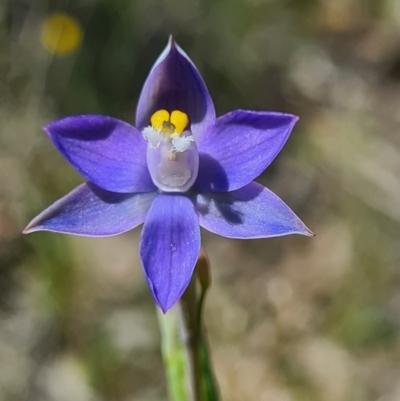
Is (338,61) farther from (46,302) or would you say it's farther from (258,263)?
(46,302)

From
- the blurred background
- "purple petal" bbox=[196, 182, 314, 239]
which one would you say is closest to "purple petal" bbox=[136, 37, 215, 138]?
"purple petal" bbox=[196, 182, 314, 239]

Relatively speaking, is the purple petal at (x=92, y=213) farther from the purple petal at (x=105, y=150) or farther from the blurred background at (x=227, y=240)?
the blurred background at (x=227, y=240)

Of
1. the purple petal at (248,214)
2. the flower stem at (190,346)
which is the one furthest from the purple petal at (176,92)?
the flower stem at (190,346)

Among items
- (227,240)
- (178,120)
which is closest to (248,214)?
(178,120)

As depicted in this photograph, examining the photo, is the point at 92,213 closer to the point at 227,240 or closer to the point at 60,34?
the point at 227,240

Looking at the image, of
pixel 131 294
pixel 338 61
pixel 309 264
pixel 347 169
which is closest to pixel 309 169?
pixel 347 169

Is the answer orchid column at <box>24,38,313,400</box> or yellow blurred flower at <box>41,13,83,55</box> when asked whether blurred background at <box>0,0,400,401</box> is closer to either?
yellow blurred flower at <box>41,13,83,55</box>
